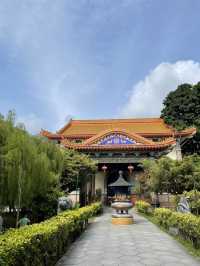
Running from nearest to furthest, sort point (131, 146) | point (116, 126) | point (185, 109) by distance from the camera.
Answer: point (131, 146) → point (116, 126) → point (185, 109)

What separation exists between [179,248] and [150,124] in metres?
20.6

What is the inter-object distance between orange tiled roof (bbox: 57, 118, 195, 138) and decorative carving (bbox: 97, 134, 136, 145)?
3990mm

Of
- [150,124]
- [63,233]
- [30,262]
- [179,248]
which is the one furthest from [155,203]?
[30,262]

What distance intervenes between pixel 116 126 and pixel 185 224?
66.8 feet

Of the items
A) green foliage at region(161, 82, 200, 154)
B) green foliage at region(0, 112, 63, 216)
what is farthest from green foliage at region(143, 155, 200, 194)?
green foliage at region(161, 82, 200, 154)

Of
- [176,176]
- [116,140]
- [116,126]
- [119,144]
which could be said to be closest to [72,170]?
[176,176]

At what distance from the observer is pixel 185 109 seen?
Answer: 29.9 metres

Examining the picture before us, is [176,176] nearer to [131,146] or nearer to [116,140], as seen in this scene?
[131,146]

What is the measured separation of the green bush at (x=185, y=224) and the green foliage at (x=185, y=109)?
61.3 feet

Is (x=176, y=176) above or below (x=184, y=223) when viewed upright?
above

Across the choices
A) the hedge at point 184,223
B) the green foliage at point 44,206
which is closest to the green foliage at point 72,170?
the green foliage at point 44,206

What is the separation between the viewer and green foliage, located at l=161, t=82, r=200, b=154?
28.4m

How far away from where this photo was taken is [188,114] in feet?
97.1

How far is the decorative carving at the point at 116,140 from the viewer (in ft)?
68.3
